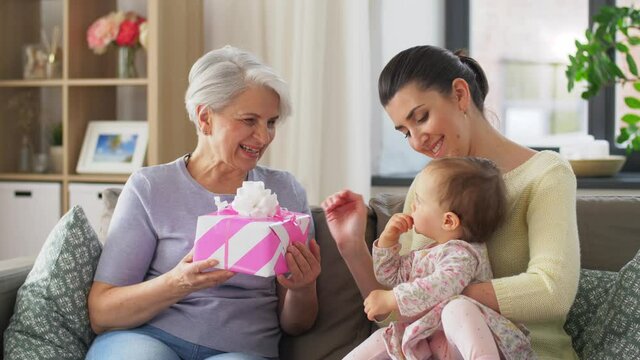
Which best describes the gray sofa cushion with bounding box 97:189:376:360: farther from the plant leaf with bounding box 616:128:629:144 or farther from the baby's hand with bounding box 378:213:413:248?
the plant leaf with bounding box 616:128:629:144

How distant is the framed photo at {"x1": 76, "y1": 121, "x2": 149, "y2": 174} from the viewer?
12.3ft

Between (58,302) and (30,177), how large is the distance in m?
1.92

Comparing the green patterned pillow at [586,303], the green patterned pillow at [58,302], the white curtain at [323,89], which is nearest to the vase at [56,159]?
the white curtain at [323,89]

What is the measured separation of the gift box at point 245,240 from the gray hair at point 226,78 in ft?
1.10

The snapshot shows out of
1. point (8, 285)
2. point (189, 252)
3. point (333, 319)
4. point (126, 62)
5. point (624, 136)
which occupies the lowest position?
point (333, 319)

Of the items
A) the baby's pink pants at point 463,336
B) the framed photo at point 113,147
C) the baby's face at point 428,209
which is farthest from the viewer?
the framed photo at point 113,147

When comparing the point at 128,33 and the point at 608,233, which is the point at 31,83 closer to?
the point at 128,33

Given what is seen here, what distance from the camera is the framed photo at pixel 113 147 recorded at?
12.3ft

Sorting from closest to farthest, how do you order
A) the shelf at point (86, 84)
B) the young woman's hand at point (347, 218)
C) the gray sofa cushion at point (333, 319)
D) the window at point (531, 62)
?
1. the young woman's hand at point (347, 218)
2. the gray sofa cushion at point (333, 319)
3. the shelf at point (86, 84)
4. the window at point (531, 62)

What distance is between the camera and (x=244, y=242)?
1840 millimetres

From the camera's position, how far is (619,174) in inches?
144

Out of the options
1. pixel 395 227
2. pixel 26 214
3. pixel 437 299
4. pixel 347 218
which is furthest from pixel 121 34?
pixel 437 299

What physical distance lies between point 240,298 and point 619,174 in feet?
6.93

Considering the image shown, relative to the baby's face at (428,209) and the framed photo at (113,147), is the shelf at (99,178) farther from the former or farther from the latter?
the baby's face at (428,209)
